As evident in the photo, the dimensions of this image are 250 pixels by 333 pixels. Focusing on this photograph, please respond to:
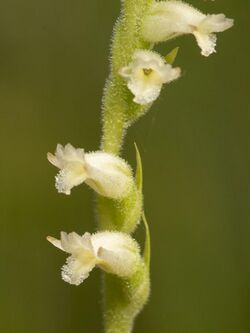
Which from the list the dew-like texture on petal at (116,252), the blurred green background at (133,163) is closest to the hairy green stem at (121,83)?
the dew-like texture on petal at (116,252)

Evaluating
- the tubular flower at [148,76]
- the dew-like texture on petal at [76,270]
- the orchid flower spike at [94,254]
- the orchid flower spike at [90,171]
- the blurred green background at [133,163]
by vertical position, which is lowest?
the dew-like texture on petal at [76,270]

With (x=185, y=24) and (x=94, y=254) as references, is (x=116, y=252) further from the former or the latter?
(x=185, y=24)

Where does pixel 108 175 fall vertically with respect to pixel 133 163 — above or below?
below

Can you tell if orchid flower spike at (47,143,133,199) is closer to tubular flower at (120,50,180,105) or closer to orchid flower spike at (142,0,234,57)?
tubular flower at (120,50,180,105)

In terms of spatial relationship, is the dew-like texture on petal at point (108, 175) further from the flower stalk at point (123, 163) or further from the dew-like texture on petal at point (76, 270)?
the dew-like texture on petal at point (76, 270)

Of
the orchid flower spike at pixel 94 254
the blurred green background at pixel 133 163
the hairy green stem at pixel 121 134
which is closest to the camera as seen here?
the orchid flower spike at pixel 94 254

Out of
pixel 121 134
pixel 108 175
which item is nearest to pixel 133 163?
pixel 121 134

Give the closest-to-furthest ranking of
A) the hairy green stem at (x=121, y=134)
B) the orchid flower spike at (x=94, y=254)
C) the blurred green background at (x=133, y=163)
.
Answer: the orchid flower spike at (x=94, y=254), the hairy green stem at (x=121, y=134), the blurred green background at (x=133, y=163)
